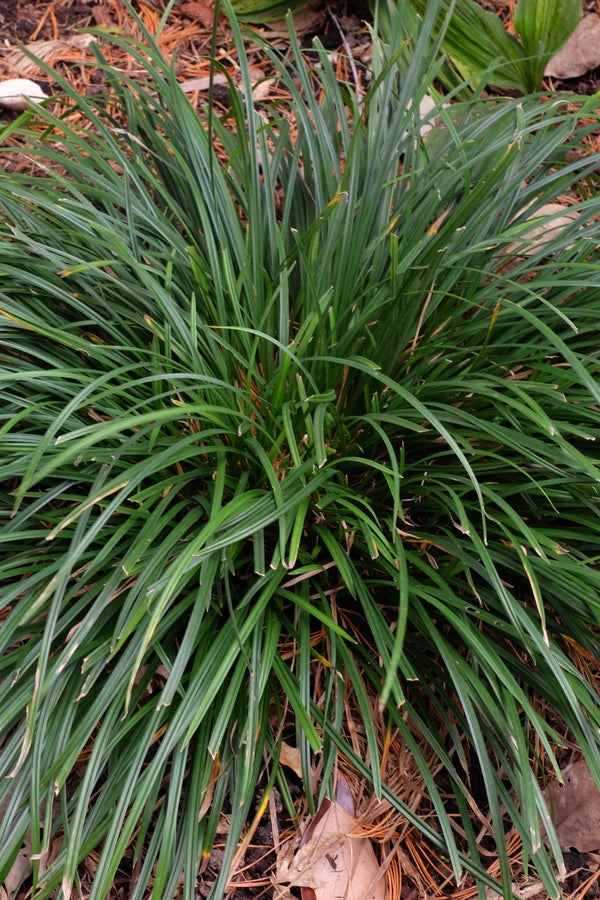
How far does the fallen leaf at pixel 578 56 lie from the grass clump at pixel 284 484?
1.05 m

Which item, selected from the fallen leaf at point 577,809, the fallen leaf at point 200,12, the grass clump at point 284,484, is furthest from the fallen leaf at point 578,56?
the fallen leaf at point 577,809

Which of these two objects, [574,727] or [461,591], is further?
[461,591]

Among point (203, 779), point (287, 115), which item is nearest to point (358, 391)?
point (203, 779)

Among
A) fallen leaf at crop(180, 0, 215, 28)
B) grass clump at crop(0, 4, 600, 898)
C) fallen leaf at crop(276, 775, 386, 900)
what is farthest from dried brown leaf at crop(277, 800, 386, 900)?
fallen leaf at crop(180, 0, 215, 28)

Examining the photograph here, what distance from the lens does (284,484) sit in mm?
1377

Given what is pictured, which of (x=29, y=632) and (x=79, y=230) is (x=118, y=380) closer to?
(x=79, y=230)

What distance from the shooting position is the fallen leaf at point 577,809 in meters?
1.56

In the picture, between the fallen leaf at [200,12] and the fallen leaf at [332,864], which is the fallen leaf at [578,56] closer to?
the fallen leaf at [200,12]

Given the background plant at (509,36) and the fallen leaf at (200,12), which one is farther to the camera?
the fallen leaf at (200,12)

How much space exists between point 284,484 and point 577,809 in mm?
998

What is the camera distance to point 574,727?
1.37 meters

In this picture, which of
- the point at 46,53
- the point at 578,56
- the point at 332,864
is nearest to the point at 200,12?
the point at 46,53

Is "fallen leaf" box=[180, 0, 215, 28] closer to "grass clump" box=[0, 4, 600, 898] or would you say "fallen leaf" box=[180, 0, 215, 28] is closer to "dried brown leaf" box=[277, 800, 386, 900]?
"grass clump" box=[0, 4, 600, 898]

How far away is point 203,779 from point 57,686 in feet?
1.07
